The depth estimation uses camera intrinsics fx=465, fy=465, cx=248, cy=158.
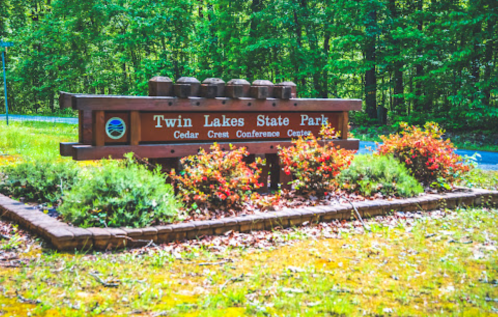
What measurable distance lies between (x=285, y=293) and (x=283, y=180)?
3.68 m

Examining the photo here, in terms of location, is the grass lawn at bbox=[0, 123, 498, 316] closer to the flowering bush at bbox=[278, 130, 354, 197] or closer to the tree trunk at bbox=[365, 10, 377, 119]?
the flowering bush at bbox=[278, 130, 354, 197]

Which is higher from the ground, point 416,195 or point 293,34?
point 293,34

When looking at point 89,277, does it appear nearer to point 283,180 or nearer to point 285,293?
point 285,293

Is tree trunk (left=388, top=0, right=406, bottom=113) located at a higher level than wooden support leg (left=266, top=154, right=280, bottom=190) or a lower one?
higher

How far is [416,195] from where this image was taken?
23.0 ft

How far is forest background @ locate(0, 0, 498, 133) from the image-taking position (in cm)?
1841

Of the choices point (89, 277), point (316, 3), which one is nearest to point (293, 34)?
point (316, 3)

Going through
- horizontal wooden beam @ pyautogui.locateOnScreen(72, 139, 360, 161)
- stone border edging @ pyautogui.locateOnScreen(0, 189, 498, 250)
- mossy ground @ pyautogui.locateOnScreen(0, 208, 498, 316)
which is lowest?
mossy ground @ pyautogui.locateOnScreen(0, 208, 498, 316)

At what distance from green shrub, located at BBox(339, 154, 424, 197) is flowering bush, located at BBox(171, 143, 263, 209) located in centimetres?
184

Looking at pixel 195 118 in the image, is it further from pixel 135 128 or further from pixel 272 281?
pixel 272 281

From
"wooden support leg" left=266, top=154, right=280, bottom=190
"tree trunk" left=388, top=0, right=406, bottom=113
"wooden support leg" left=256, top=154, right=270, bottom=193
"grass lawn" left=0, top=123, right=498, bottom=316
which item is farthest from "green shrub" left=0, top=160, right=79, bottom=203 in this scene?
"tree trunk" left=388, top=0, right=406, bottom=113

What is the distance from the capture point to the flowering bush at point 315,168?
258 inches

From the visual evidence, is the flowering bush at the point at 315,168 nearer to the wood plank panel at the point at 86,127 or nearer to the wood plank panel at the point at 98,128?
the wood plank panel at the point at 98,128

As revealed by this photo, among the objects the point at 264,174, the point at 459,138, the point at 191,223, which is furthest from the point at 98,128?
the point at 459,138
